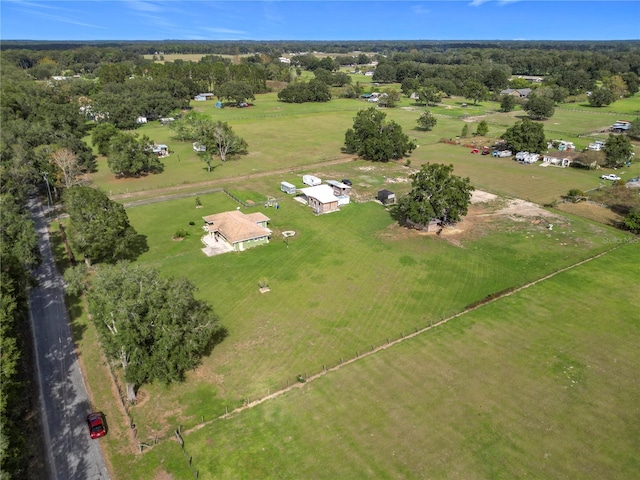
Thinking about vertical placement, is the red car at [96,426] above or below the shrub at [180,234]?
below

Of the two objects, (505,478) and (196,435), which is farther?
(196,435)

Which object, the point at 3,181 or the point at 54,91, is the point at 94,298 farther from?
the point at 54,91

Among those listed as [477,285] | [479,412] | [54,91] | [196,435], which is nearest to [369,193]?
[477,285]

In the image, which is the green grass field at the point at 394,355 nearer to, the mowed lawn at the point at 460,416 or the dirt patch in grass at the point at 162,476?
the mowed lawn at the point at 460,416

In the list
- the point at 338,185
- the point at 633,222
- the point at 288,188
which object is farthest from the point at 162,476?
the point at 633,222

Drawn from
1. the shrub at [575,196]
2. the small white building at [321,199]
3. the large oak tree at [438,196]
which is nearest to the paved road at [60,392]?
the small white building at [321,199]

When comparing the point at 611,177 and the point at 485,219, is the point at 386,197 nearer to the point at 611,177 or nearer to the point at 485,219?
the point at 485,219

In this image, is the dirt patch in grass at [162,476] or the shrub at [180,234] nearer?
the dirt patch in grass at [162,476]
